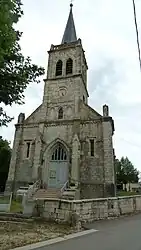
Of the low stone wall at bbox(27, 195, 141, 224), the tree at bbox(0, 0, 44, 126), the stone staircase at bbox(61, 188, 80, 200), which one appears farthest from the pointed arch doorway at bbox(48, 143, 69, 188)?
the tree at bbox(0, 0, 44, 126)

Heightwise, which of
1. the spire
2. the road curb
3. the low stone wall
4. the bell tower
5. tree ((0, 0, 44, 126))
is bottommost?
the road curb

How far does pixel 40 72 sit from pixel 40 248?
714 cm

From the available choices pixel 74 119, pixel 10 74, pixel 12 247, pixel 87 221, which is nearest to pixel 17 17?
pixel 10 74

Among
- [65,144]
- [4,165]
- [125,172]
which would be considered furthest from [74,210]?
[125,172]

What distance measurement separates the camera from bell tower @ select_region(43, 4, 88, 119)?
2566 centimetres

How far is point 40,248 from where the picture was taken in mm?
5547

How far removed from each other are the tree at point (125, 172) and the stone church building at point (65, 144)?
25.2 meters

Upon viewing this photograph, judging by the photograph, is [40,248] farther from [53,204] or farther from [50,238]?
[53,204]

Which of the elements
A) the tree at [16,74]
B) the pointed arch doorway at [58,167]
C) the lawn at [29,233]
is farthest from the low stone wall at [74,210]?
the pointed arch doorway at [58,167]

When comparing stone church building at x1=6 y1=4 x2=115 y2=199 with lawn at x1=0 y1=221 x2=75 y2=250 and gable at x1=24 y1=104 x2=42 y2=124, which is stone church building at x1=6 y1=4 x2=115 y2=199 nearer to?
gable at x1=24 y1=104 x2=42 y2=124

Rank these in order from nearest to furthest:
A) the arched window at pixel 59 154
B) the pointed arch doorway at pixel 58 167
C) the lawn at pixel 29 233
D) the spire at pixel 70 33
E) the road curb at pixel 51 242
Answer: the road curb at pixel 51 242
the lawn at pixel 29 233
the pointed arch doorway at pixel 58 167
the arched window at pixel 59 154
the spire at pixel 70 33

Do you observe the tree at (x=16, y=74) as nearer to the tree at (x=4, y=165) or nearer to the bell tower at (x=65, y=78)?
the bell tower at (x=65, y=78)

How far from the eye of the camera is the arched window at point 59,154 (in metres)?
22.9

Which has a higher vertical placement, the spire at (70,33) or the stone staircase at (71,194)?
the spire at (70,33)
